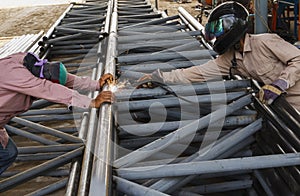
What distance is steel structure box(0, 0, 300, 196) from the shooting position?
2.58 metres

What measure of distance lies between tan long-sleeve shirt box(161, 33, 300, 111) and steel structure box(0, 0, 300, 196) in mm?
175

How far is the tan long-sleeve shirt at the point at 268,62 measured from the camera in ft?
10.4

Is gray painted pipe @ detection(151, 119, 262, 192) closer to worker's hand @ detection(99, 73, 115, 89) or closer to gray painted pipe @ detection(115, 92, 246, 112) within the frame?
gray painted pipe @ detection(115, 92, 246, 112)

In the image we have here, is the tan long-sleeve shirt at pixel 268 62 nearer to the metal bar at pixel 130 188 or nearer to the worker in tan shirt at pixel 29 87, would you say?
the worker in tan shirt at pixel 29 87

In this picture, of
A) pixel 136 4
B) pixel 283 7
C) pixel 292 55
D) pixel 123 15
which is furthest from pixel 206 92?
pixel 283 7

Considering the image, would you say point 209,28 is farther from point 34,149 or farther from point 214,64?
point 34,149

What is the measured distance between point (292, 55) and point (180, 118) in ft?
4.00

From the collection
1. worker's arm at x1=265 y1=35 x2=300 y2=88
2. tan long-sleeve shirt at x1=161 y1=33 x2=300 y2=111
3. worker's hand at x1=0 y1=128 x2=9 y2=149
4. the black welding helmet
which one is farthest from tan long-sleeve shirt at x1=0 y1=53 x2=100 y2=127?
worker's arm at x1=265 y1=35 x2=300 y2=88

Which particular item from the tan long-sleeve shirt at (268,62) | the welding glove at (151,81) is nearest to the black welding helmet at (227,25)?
the tan long-sleeve shirt at (268,62)

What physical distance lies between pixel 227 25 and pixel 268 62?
497 millimetres

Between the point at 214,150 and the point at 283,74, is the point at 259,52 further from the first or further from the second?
the point at 214,150

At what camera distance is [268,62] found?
340 centimetres

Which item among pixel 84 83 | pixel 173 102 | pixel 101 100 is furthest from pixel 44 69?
pixel 173 102

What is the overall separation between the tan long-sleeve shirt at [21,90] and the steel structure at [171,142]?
0.34 metres
